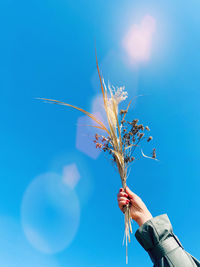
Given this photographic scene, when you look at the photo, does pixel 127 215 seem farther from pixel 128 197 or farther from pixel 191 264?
pixel 191 264

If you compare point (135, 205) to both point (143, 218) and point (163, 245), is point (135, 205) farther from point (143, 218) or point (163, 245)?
point (163, 245)

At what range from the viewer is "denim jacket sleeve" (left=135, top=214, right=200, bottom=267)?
4.11ft

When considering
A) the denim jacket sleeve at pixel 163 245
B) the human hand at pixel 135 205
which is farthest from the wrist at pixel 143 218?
the denim jacket sleeve at pixel 163 245

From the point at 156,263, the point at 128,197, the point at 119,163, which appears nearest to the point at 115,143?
the point at 119,163

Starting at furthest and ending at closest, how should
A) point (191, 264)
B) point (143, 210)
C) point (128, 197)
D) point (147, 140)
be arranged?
point (147, 140) → point (128, 197) → point (143, 210) → point (191, 264)

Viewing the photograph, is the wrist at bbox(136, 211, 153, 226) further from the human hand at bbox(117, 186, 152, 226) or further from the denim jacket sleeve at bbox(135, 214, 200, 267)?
the denim jacket sleeve at bbox(135, 214, 200, 267)

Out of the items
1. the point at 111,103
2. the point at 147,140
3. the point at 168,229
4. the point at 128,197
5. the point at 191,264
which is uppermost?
the point at 111,103

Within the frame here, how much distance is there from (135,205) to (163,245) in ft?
2.27

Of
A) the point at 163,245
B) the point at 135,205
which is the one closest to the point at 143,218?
the point at 135,205

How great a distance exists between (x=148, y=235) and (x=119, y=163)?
49.8 inches

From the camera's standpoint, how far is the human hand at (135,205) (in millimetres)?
1848

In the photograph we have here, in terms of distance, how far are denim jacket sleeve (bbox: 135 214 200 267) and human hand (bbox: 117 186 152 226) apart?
13.1 inches

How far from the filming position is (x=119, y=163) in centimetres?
261

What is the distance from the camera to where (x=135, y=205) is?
203 centimetres
